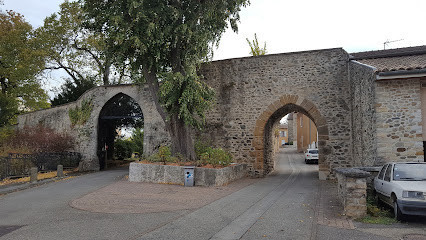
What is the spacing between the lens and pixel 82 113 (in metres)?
18.4

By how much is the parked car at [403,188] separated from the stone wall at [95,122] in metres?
11.1

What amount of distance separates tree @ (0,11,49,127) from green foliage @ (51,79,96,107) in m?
2.53

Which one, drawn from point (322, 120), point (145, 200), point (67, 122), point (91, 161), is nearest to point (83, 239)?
point (145, 200)

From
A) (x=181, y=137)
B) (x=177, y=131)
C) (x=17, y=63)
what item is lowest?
(x=181, y=137)

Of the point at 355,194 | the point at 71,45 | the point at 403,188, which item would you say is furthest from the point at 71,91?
the point at 403,188

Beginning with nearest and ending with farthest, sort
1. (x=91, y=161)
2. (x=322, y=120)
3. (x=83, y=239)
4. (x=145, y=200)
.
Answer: (x=83, y=239) → (x=145, y=200) → (x=322, y=120) → (x=91, y=161)

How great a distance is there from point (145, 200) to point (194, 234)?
3.49 m

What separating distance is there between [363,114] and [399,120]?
1901 mm

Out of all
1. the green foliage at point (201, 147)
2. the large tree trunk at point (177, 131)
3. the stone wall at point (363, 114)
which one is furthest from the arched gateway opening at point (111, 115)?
the stone wall at point (363, 114)

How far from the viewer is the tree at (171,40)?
38.4ft

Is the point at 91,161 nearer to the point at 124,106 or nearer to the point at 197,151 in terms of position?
the point at 124,106

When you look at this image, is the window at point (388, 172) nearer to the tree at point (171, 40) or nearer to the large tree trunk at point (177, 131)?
the tree at point (171, 40)

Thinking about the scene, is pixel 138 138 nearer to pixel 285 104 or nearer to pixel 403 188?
pixel 285 104

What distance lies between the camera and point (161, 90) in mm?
12305
